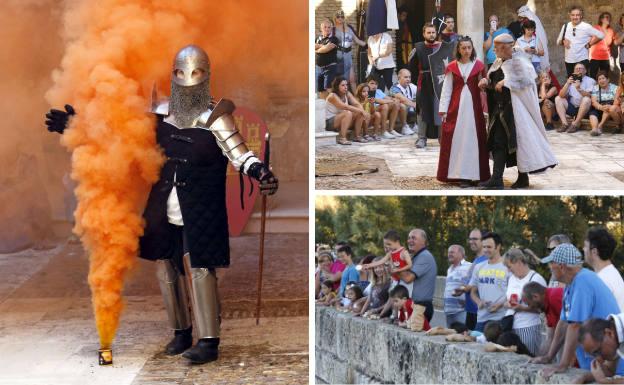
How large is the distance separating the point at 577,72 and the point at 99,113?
3142mm

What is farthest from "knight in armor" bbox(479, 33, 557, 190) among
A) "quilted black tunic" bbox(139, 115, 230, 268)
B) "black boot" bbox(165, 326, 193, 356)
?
"black boot" bbox(165, 326, 193, 356)

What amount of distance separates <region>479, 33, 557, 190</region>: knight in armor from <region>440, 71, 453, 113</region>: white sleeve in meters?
0.22

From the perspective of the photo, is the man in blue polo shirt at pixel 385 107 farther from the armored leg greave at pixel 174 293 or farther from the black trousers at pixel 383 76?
the armored leg greave at pixel 174 293

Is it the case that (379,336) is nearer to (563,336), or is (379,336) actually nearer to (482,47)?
(563,336)

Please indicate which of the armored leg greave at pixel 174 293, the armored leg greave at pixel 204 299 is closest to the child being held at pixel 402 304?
the armored leg greave at pixel 204 299

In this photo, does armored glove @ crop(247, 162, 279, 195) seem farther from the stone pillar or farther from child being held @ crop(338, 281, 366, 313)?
the stone pillar

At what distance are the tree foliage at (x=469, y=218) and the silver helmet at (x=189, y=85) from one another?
4.11 feet

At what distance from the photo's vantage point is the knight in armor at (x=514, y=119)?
23.0 ft

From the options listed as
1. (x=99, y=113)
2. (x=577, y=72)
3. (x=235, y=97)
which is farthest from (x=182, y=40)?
(x=235, y=97)

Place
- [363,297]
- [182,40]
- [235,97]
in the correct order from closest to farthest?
[363,297] < [182,40] < [235,97]

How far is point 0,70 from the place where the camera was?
12.5 m

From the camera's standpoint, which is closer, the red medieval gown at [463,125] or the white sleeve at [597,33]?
the white sleeve at [597,33]

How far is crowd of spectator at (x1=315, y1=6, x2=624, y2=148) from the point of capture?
6926 mm

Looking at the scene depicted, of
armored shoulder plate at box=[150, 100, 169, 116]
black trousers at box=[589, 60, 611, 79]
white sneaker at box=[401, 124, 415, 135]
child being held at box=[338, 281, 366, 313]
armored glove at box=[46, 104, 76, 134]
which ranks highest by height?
black trousers at box=[589, 60, 611, 79]
